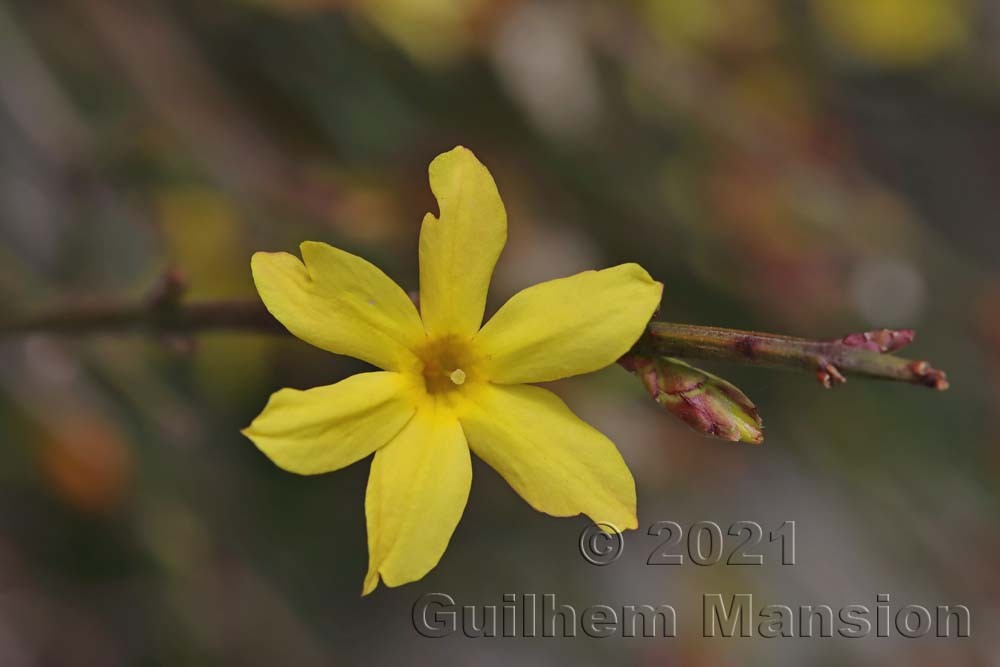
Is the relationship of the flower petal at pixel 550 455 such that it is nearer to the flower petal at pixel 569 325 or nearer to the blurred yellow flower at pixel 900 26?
the flower petal at pixel 569 325

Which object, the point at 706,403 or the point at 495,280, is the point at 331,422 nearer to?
the point at 706,403

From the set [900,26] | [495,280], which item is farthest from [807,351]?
[900,26]

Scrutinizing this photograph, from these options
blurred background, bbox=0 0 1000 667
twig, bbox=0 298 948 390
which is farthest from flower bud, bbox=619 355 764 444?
blurred background, bbox=0 0 1000 667

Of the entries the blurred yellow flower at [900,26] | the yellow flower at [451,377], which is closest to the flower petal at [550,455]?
the yellow flower at [451,377]

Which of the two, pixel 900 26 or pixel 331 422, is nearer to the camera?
pixel 331 422

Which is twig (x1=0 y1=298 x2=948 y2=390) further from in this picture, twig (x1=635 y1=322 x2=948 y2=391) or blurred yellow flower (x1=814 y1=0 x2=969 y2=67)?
blurred yellow flower (x1=814 y1=0 x2=969 y2=67)

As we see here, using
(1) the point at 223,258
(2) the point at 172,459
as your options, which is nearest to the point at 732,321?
(1) the point at 223,258
